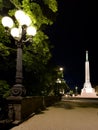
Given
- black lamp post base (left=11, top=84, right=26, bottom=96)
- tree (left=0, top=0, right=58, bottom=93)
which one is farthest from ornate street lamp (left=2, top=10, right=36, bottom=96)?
tree (left=0, top=0, right=58, bottom=93)

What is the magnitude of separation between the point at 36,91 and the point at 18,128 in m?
18.1

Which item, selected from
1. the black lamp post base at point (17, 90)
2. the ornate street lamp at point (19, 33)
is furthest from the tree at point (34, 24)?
the black lamp post base at point (17, 90)

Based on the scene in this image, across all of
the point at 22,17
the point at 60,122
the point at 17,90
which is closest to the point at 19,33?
the point at 22,17

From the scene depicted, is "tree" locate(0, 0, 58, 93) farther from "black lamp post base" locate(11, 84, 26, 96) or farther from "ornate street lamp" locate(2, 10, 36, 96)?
"black lamp post base" locate(11, 84, 26, 96)

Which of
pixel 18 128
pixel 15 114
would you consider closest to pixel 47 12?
pixel 15 114

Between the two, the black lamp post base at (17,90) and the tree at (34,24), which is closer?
the black lamp post base at (17,90)

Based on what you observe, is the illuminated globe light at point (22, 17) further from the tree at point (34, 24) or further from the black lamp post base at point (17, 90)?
the black lamp post base at point (17, 90)

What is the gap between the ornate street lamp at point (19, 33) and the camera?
50.8 ft

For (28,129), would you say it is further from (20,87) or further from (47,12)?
(47,12)

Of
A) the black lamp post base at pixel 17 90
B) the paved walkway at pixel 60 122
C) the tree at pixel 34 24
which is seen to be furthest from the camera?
the tree at pixel 34 24

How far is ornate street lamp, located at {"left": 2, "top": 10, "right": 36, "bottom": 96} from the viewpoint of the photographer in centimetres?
1548

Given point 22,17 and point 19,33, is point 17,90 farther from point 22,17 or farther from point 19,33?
point 22,17

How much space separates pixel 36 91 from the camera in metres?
31.6

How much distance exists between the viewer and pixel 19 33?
51.8ft
